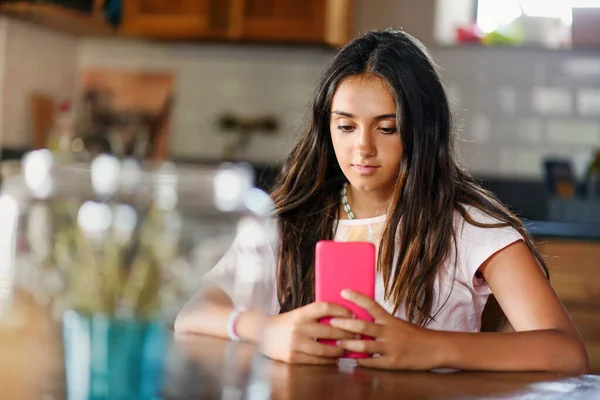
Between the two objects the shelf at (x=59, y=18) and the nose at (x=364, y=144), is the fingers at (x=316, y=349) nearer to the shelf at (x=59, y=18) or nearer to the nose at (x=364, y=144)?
the nose at (x=364, y=144)

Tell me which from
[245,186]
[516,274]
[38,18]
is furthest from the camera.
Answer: [38,18]

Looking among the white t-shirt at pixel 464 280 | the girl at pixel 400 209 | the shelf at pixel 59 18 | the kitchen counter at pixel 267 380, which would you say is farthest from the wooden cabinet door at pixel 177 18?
the kitchen counter at pixel 267 380

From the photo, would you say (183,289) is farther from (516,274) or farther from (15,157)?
(15,157)

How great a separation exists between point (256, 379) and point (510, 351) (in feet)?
1.20

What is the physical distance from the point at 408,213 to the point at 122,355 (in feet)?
3.00

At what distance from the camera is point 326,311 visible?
3.88 ft

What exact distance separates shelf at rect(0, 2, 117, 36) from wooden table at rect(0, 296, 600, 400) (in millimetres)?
2380

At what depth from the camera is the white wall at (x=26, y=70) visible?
358cm

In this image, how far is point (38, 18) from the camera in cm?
350

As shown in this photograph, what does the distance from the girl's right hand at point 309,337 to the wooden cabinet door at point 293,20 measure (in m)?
2.55

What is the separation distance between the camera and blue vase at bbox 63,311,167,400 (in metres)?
0.71

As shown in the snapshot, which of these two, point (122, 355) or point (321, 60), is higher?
point (321, 60)

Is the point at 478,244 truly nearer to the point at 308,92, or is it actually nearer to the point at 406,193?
the point at 406,193

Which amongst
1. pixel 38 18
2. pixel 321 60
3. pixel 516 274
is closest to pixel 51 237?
pixel 516 274
